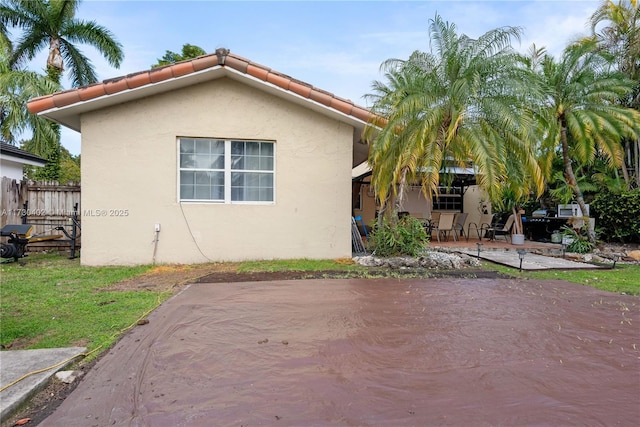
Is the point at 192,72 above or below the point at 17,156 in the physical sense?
above

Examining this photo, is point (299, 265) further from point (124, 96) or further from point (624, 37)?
point (624, 37)

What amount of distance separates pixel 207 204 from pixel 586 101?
1166 centimetres

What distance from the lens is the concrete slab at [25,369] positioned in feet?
8.45

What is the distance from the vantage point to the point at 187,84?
326 inches

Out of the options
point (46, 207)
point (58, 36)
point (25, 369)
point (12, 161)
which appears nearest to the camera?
point (25, 369)

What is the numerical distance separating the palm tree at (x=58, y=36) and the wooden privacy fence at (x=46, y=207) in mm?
12107

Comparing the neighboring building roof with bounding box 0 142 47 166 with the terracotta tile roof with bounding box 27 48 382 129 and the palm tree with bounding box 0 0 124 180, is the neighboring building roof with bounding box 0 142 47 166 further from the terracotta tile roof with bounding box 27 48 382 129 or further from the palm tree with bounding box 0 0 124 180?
the terracotta tile roof with bounding box 27 48 382 129

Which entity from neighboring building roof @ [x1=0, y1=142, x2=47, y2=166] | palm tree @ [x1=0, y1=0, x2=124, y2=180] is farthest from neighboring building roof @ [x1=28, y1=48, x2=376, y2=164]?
palm tree @ [x1=0, y1=0, x2=124, y2=180]

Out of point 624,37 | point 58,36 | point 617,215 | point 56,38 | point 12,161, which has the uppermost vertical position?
point 58,36

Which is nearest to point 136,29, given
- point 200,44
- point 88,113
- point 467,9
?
point 88,113

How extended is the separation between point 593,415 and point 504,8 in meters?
10.9

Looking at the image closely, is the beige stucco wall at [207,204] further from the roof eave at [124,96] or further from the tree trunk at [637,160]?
the tree trunk at [637,160]

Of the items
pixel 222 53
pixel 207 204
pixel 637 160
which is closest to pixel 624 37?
pixel 637 160

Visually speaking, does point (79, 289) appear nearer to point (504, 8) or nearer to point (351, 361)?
point (351, 361)
